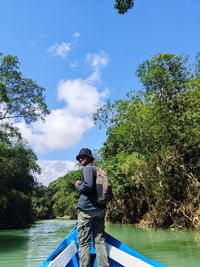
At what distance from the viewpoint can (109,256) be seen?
492cm

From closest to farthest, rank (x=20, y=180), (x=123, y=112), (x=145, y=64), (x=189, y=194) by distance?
(x=189, y=194), (x=145, y=64), (x=123, y=112), (x=20, y=180)

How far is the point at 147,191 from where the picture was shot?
24.0 metres

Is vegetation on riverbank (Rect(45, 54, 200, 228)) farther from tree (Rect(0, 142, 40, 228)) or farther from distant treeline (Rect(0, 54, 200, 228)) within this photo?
tree (Rect(0, 142, 40, 228))

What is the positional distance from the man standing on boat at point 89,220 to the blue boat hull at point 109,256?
116mm

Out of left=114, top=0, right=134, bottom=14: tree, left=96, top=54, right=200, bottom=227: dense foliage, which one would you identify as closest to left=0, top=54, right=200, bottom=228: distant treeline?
left=96, top=54, right=200, bottom=227: dense foliage

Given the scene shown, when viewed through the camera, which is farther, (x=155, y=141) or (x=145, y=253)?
(x=155, y=141)

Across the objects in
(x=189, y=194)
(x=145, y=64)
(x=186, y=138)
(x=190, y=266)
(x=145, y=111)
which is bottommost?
(x=190, y=266)

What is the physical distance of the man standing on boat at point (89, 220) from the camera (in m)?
4.88

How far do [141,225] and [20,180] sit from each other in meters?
23.8

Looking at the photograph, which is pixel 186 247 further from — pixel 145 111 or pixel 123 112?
pixel 123 112

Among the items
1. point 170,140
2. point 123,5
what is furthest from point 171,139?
point 123,5

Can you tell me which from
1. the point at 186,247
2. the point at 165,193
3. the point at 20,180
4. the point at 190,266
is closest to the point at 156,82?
the point at 165,193

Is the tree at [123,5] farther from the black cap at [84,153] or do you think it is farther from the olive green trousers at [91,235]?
the olive green trousers at [91,235]

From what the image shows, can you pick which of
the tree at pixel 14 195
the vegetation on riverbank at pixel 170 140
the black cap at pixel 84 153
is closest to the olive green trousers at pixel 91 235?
the black cap at pixel 84 153
